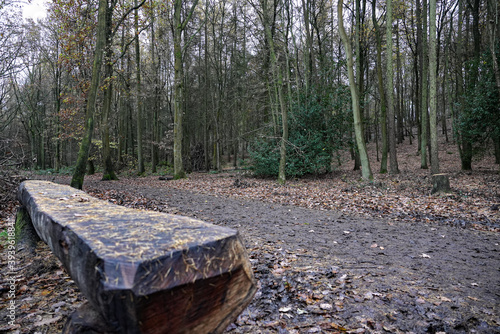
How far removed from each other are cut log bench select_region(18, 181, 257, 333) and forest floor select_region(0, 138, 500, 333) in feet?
4.06

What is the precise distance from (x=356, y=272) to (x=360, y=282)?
0.90 ft

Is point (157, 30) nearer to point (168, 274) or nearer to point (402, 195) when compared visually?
point (402, 195)

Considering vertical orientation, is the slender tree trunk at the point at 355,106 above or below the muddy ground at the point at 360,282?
above

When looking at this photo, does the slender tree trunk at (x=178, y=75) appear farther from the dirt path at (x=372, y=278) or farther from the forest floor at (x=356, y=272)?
the dirt path at (x=372, y=278)

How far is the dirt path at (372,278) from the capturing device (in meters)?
2.37

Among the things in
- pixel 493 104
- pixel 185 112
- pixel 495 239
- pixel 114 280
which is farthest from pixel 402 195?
pixel 185 112

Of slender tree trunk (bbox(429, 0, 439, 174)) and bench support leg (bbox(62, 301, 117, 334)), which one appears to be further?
slender tree trunk (bbox(429, 0, 439, 174))

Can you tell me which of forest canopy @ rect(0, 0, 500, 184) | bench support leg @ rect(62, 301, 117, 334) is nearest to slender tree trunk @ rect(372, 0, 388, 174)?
forest canopy @ rect(0, 0, 500, 184)

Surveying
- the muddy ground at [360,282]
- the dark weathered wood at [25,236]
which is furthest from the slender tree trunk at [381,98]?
the dark weathered wood at [25,236]

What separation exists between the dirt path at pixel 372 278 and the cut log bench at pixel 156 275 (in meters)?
1.31

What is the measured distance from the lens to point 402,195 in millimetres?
8570

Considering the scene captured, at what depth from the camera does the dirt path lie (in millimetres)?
2373

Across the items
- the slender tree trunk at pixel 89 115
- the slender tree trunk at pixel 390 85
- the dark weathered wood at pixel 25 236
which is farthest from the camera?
the slender tree trunk at pixel 390 85

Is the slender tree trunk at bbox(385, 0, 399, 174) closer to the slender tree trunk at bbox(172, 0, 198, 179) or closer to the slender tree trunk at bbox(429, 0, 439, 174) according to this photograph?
the slender tree trunk at bbox(429, 0, 439, 174)
